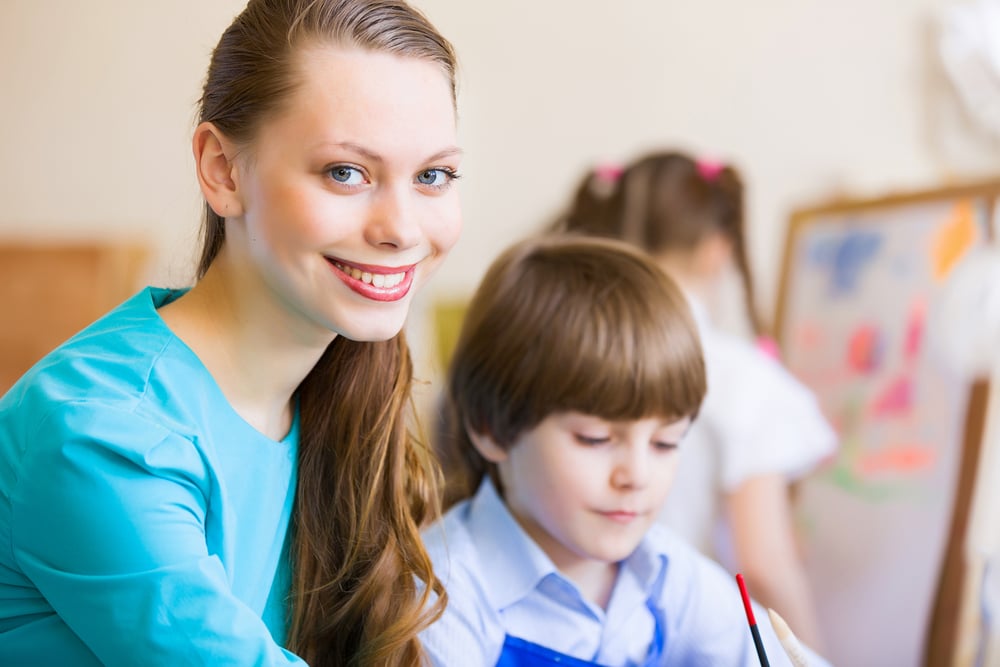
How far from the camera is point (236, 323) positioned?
33.0 inches

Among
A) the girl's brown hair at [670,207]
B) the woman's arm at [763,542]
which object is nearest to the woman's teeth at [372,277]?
the woman's arm at [763,542]

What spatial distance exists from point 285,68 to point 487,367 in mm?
404

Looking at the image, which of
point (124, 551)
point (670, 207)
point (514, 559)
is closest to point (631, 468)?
point (514, 559)

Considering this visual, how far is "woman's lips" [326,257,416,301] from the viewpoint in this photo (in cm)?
78

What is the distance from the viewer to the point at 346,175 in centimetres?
75

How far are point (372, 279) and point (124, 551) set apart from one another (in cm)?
26

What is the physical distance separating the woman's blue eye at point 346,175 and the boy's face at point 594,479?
13.9 inches

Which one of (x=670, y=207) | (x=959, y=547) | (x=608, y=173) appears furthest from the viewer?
→ (x=608, y=173)

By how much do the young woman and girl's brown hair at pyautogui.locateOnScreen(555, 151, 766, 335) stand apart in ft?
3.29

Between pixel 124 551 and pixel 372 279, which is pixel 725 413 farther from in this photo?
pixel 124 551

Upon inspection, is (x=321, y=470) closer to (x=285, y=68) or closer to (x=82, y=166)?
(x=285, y=68)

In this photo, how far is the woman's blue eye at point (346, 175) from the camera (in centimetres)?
75

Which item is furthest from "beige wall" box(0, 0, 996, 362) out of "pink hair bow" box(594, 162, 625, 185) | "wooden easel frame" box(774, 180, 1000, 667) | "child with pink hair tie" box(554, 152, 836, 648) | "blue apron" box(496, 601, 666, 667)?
"blue apron" box(496, 601, 666, 667)

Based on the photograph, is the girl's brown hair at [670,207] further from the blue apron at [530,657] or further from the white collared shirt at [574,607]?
the blue apron at [530,657]
